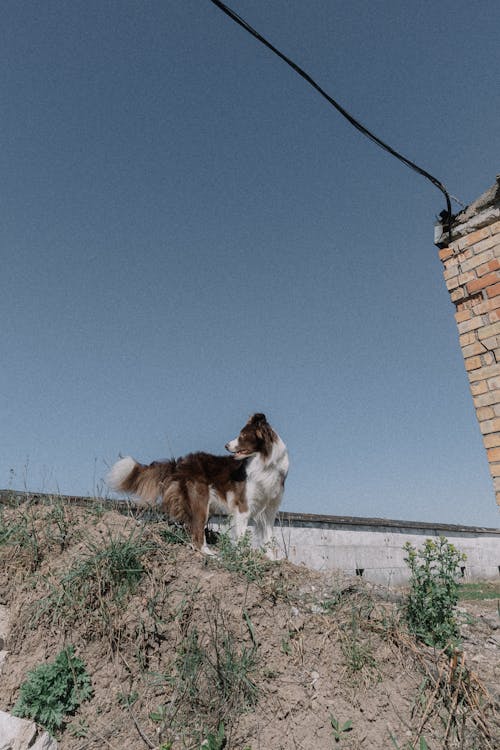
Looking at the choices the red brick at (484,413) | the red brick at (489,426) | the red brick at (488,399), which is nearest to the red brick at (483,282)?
the red brick at (488,399)

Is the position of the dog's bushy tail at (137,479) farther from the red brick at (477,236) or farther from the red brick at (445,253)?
the red brick at (477,236)

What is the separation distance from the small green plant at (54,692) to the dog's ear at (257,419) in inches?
139

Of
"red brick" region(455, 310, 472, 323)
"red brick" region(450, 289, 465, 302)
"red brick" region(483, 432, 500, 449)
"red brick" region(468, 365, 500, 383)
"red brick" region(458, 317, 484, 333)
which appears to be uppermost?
"red brick" region(450, 289, 465, 302)

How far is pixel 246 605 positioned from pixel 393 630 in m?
1.07

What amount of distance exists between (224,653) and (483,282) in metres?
3.82

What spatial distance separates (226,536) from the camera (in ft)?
15.3

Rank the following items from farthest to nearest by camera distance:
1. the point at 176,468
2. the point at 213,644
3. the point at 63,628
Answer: the point at 176,468
the point at 63,628
the point at 213,644

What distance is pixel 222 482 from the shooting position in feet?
19.8

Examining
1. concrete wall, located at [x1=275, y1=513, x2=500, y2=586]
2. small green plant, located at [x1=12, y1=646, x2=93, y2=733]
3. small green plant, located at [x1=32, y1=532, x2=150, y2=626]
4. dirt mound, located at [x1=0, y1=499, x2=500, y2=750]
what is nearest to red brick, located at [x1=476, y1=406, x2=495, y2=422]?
dirt mound, located at [x1=0, y1=499, x2=500, y2=750]

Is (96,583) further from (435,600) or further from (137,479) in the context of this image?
(435,600)

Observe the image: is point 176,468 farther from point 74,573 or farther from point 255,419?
point 74,573

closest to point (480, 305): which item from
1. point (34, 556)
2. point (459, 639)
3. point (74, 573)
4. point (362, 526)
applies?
point (459, 639)

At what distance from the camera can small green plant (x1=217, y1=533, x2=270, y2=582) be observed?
13.2 feet

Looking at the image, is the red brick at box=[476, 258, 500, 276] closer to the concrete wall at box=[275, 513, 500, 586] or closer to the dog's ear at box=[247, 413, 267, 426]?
the dog's ear at box=[247, 413, 267, 426]
